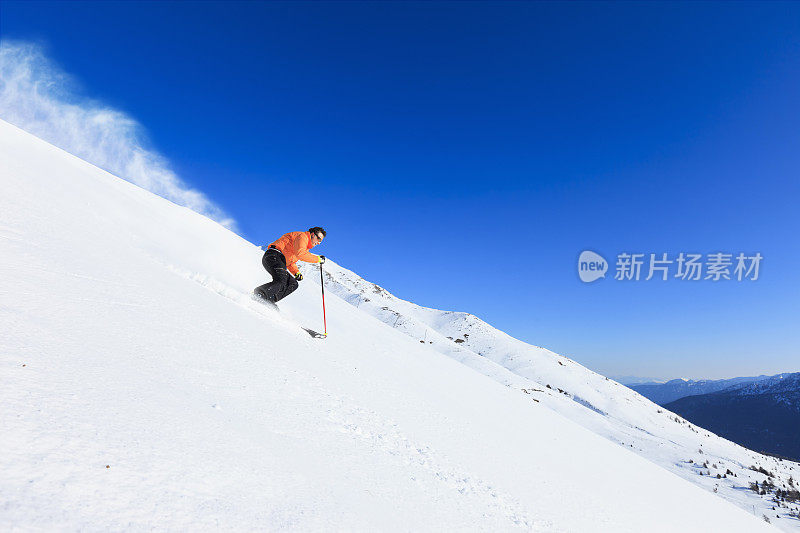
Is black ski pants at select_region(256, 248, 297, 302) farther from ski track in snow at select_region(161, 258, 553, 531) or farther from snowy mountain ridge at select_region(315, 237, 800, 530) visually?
snowy mountain ridge at select_region(315, 237, 800, 530)

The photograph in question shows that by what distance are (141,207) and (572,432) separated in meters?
13.3

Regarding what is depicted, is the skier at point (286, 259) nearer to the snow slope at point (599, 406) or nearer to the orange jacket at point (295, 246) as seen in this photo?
the orange jacket at point (295, 246)

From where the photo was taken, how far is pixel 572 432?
950cm

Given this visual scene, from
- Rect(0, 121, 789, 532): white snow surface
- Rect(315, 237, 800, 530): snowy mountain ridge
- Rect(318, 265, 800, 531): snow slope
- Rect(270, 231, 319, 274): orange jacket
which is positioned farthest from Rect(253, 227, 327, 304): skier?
Rect(315, 237, 800, 530): snowy mountain ridge

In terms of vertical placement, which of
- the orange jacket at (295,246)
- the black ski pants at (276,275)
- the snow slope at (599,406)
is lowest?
the snow slope at (599,406)

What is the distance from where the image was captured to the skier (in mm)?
8211

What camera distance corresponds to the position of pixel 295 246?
841cm

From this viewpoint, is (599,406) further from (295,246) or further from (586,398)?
(295,246)

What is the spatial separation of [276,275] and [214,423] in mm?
5875

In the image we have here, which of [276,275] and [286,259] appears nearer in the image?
[276,275]

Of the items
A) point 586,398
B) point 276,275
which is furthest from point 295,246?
point 586,398

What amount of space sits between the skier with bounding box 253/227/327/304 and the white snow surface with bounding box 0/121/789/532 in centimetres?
70

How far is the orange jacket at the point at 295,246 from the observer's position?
8.41 m

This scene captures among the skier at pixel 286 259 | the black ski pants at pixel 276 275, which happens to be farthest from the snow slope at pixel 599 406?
the black ski pants at pixel 276 275
